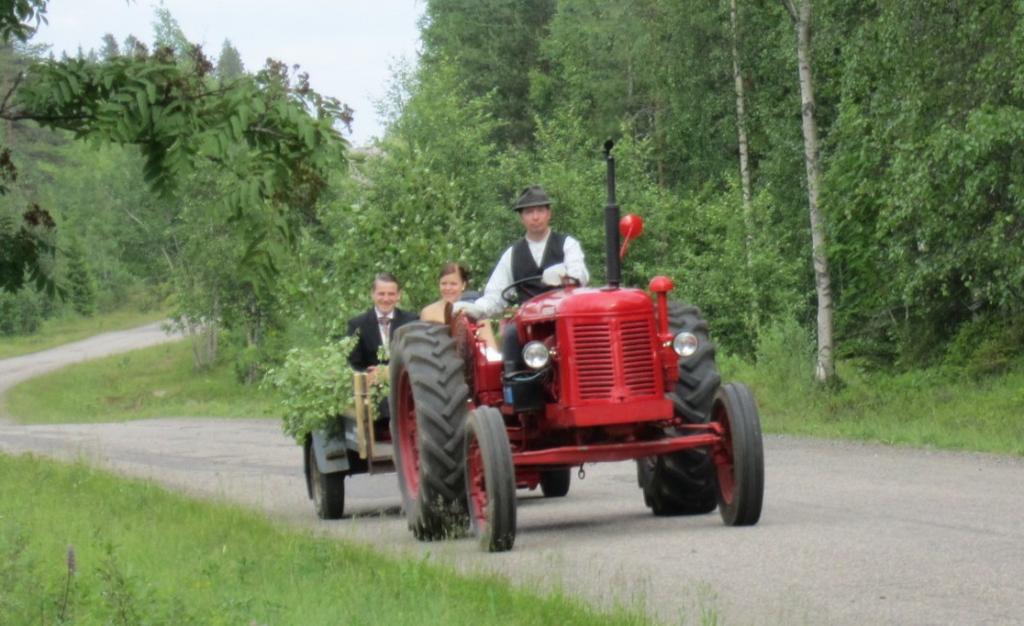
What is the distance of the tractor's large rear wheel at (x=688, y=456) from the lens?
11.5 meters

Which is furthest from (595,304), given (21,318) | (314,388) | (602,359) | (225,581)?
(21,318)

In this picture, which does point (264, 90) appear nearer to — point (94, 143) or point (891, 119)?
point (94, 143)

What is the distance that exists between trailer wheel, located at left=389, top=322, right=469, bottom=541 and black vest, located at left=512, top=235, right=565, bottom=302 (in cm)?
62

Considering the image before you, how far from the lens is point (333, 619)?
7648 millimetres

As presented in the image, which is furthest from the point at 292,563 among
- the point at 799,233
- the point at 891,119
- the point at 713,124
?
the point at 713,124

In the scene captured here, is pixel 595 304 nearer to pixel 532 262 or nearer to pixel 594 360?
pixel 594 360

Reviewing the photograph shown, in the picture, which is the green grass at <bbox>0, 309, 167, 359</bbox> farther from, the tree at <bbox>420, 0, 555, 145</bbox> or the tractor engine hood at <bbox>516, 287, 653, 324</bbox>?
the tractor engine hood at <bbox>516, 287, 653, 324</bbox>

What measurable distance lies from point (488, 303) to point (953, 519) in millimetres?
3190

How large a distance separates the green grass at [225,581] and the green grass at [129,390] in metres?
31.0

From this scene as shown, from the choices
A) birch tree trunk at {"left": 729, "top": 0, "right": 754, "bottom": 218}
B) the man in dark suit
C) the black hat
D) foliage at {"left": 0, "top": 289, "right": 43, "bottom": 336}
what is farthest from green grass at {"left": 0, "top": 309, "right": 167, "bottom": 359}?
the black hat

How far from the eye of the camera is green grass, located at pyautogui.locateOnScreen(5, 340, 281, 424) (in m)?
49.0

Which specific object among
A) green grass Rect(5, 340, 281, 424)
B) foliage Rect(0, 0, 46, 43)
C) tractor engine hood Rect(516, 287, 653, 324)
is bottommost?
green grass Rect(5, 340, 281, 424)

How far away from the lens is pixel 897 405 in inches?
949

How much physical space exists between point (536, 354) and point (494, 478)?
103 cm
